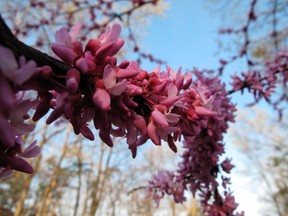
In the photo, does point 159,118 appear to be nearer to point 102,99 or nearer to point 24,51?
point 102,99

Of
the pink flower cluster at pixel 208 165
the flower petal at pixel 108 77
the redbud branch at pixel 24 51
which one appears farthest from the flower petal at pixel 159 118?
the pink flower cluster at pixel 208 165

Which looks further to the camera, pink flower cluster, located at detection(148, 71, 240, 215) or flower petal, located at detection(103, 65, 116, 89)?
pink flower cluster, located at detection(148, 71, 240, 215)

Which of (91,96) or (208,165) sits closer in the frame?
(91,96)

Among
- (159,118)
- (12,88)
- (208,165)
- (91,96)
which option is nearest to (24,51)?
(12,88)

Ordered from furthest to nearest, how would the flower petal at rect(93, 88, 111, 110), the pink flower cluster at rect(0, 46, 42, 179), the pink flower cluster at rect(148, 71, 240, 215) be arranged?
the pink flower cluster at rect(148, 71, 240, 215) → the flower petal at rect(93, 88, 111, 110) → the pink flower cluster at rect(0, 46, 42, 179)

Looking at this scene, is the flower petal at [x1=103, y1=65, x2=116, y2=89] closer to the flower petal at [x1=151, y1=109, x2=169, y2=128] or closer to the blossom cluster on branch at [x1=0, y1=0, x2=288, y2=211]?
the blossom cluster on branch at [x1=0, y1=0, x2=288, y2=211]

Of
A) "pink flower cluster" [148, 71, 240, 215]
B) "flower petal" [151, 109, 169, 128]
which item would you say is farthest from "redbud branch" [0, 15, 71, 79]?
"pink flower cluster" [148, 71, 240, 215]

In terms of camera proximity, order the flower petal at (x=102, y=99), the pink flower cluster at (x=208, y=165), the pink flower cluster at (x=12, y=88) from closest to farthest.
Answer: the pink flower cluster at (x=12, y=88), the flower petal at (x=102, y=99), the pink flower cluster at (x=208, y=165)

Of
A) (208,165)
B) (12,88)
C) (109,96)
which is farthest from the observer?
(208,165)

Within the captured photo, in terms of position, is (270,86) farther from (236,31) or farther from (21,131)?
(236,31)

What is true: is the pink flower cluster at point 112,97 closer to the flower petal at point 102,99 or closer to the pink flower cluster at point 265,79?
the flower petal at point 102,99

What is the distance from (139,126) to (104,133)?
102mm

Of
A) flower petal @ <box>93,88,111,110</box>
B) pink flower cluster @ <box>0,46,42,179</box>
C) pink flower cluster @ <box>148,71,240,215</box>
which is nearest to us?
pink flower cluster @ <box>0,46,42,179</box>

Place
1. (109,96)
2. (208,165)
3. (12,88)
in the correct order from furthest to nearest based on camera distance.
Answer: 1. (208,165)
2. (109,96)
3. (12,88)
